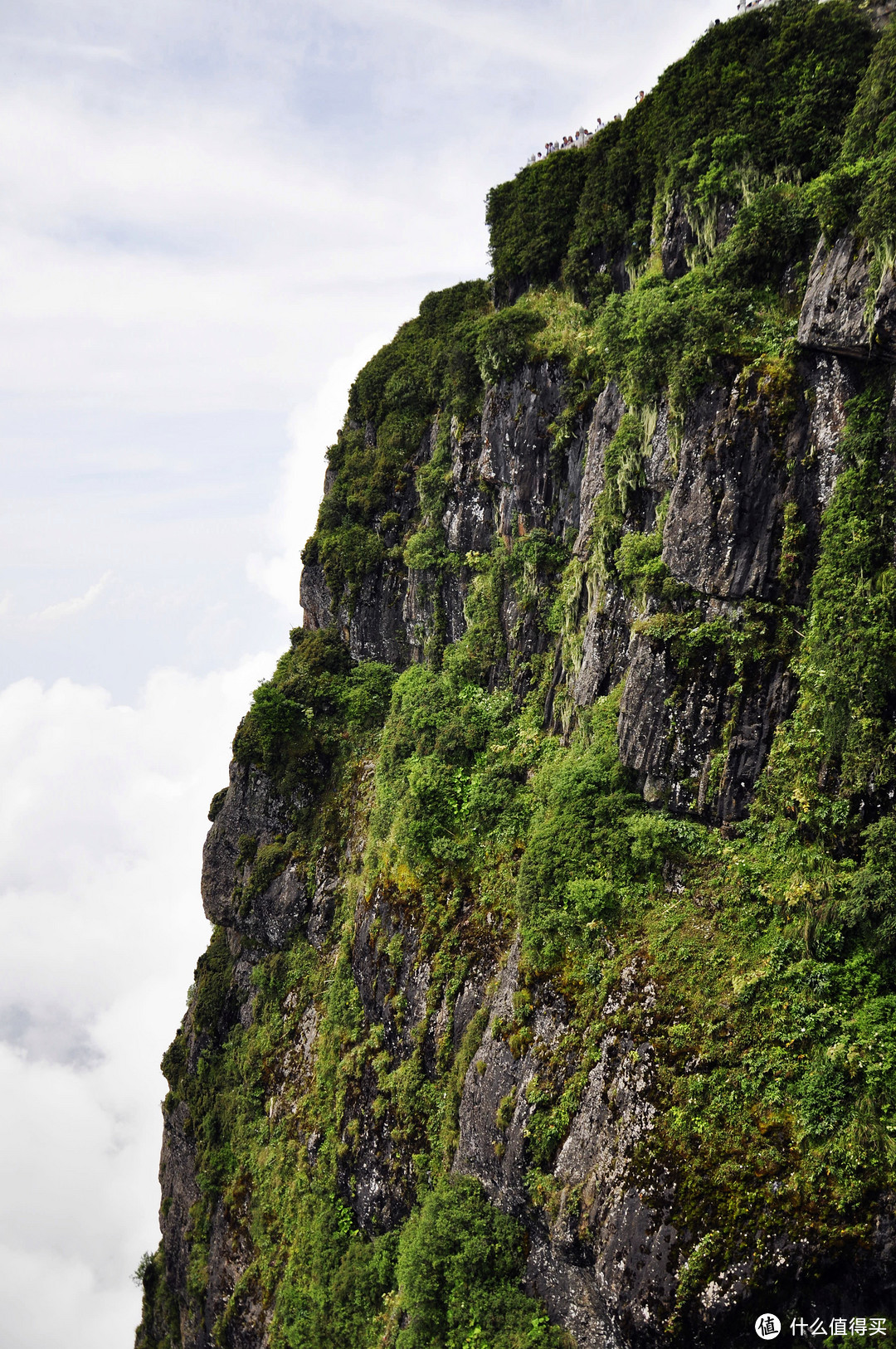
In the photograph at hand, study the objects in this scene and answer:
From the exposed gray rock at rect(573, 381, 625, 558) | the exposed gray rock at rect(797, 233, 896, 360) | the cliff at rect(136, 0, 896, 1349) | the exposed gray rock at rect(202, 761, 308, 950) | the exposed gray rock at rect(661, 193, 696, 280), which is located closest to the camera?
the cliff at rect(136, 0, 896, 1349)

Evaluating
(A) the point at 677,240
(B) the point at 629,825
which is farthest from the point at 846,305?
(B) the point at 629,825

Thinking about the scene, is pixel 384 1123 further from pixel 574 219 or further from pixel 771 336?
pixel 574 219

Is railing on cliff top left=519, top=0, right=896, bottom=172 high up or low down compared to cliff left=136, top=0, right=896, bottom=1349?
up

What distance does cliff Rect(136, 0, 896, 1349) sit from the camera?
1298 centimetres

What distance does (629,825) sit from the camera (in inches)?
678

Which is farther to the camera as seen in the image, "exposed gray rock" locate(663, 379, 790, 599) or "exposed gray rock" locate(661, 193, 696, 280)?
"exposed gray rock" locate(661, 193, 696, 280)

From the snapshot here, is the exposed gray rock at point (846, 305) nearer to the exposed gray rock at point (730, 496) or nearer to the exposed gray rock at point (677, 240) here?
the exposed gray rock at point (730, 496)

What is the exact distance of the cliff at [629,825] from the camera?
12984mm

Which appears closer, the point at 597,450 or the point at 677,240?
the point at 677,240

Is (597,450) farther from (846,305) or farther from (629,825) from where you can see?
(629,825)

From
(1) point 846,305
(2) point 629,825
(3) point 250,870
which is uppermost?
(1) point 846,305

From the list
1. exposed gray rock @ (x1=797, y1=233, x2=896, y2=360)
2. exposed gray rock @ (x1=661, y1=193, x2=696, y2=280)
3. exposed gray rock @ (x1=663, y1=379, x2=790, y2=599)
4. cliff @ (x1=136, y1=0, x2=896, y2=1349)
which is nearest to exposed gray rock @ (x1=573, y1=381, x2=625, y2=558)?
cliff @ (x1=136, y1=0, x2=896, y2=1349)

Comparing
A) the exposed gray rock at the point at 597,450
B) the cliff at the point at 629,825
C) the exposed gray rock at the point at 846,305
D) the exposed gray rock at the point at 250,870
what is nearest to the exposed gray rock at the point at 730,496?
the cliff at the point at 629,825

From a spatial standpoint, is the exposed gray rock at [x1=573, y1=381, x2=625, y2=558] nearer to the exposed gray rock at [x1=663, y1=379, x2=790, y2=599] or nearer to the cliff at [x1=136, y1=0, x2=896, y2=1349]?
the cliff at [x1=136, y1=0, x2=896, y2=1349]
